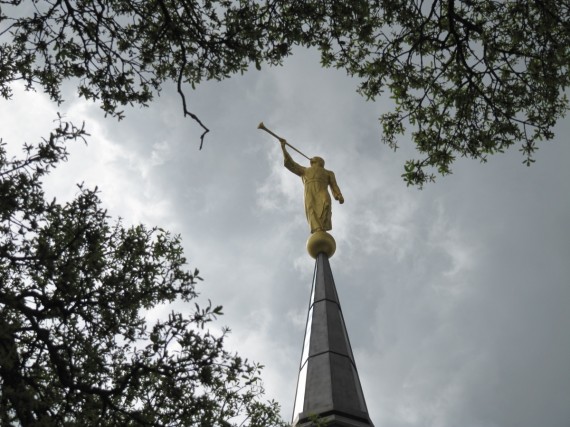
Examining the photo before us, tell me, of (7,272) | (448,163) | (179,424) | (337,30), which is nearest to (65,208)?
(7,272)

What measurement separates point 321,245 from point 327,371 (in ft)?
12.2

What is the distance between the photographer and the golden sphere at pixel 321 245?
1405 centimetres

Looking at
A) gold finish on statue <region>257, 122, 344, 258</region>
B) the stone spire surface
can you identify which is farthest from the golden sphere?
the stone spire surface

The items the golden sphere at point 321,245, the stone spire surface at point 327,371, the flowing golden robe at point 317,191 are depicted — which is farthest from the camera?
the flowing golden robe at point 317,191

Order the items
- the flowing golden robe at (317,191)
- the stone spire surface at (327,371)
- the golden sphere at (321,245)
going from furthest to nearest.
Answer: the flowing golden robe at (317,191) < the golden sphere at (321,245) < the stone spire surface at (327,371)

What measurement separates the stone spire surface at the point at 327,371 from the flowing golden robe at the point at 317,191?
154 centimetres

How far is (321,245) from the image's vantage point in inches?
553

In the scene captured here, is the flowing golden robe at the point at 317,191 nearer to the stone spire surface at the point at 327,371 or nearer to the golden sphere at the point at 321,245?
the golden sphere at the point at 321,245

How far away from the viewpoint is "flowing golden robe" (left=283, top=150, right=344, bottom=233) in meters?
14.5

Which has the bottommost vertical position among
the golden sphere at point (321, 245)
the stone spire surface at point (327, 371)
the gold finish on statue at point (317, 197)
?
the stone spire surface at point (327, 371)

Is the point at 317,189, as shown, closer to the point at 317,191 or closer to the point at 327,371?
the point at 317,191

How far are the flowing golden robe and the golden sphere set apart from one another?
0.24 metres

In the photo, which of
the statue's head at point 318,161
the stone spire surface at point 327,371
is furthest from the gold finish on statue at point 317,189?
the stone spire surface at point 327,371

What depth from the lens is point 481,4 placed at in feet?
28.8
